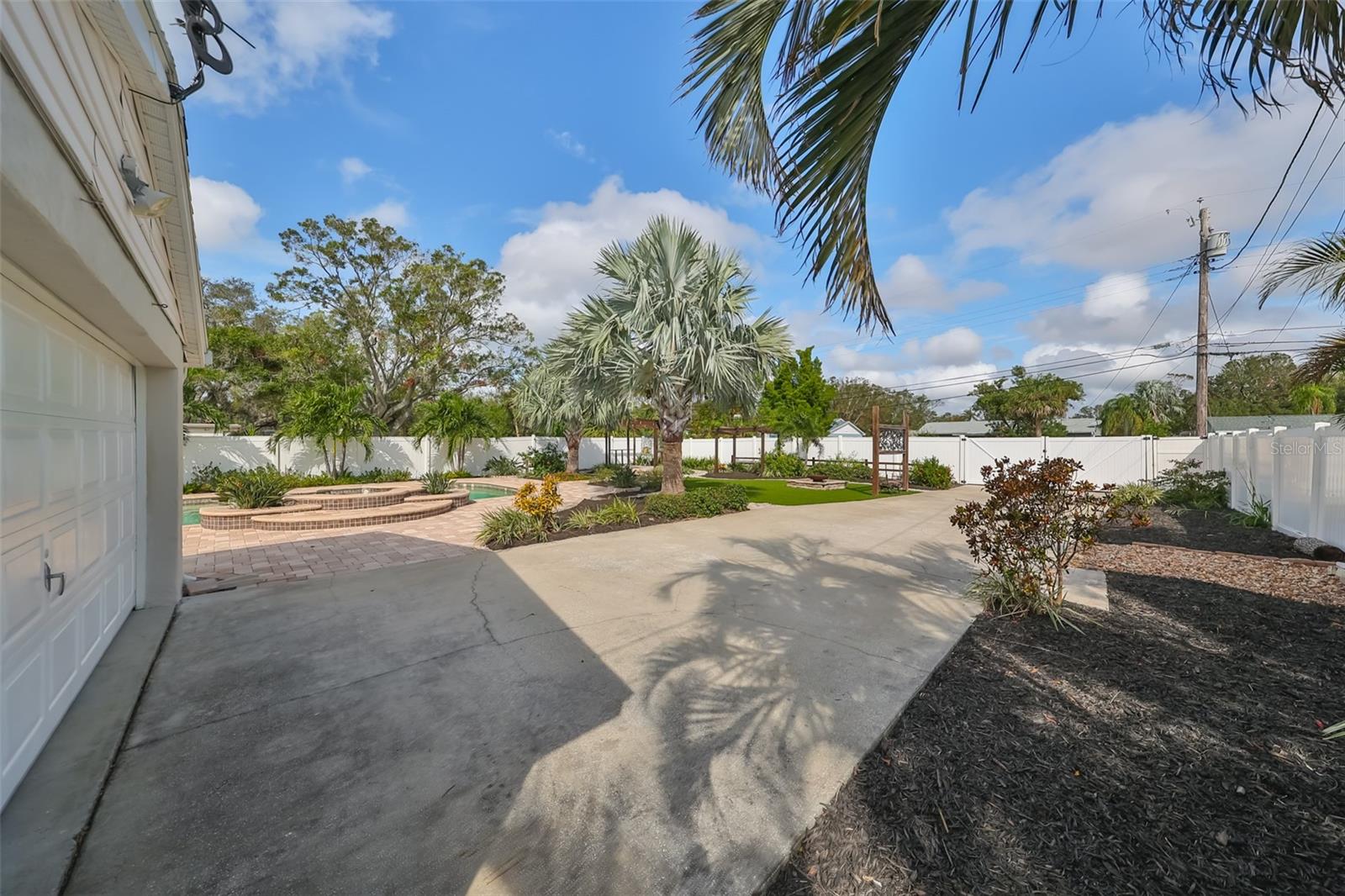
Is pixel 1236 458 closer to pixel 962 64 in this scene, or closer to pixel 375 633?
pixel 962 64

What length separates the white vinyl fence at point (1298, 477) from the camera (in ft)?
18.4

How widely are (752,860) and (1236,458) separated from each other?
42.0 feet

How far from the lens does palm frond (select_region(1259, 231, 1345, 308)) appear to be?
4.55m

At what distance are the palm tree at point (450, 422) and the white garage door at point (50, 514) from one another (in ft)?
39.9

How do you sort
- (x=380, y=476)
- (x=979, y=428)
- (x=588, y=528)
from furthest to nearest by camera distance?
1. (x=979, y=428)
2. (x=380, y=476)
3. (x=588, y=528)

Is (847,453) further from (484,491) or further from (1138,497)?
(484,491)

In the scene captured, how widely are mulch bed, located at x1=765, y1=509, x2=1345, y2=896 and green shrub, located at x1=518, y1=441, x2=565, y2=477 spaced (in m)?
16.3

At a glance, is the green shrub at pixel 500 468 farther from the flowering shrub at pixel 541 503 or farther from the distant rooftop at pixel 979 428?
the distant rooftop at pixel 979 428

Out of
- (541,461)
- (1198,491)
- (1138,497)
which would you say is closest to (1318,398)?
(1198,491)

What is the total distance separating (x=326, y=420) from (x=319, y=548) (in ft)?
24.6

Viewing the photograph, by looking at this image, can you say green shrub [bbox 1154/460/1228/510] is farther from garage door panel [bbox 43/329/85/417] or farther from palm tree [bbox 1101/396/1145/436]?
palm tree [bbox 1101/396/1145/436]

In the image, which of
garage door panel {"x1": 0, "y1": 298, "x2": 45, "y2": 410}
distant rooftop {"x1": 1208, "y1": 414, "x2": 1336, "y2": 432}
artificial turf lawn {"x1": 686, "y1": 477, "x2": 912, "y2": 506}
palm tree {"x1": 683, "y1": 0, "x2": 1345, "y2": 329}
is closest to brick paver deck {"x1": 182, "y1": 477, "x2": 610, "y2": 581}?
garage door panel {"x1": 0, "y1": 298, "x2": 45, "y2": 410}

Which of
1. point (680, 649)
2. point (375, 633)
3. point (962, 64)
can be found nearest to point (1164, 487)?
point (680, 649)

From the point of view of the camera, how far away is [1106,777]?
6.64ft
